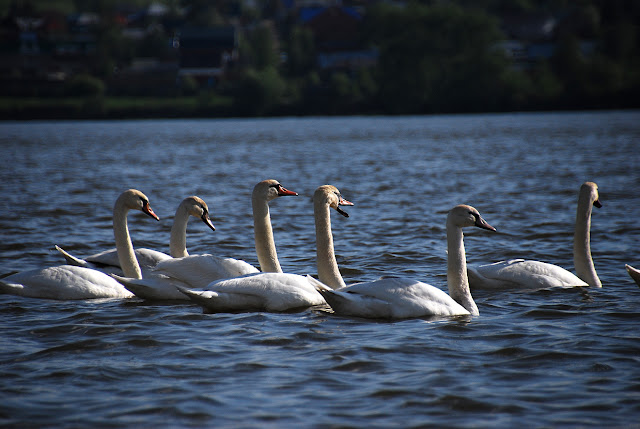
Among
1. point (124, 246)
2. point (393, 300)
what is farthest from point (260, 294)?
point (124, 246)

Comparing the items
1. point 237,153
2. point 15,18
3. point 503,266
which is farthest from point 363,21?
point 503,266

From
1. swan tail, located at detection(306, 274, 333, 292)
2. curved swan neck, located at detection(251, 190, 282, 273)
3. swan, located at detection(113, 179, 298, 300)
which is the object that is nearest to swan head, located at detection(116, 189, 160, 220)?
swan, located at detection(113, 179, 298, 300)

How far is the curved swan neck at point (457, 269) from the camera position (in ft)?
26.5

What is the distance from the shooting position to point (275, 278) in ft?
27.1

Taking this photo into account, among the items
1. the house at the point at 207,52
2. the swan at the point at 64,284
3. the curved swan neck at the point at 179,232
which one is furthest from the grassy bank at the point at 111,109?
the swan at the point at 64,284

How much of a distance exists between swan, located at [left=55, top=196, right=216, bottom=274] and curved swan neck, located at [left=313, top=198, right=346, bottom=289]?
1.28 meters

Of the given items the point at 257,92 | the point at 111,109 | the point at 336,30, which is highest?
the point at 336,30

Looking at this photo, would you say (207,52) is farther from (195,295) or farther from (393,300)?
(393,300)

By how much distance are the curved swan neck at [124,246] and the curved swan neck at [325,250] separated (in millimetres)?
2044

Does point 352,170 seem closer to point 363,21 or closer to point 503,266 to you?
point 503,266

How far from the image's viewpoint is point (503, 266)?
9.27 m

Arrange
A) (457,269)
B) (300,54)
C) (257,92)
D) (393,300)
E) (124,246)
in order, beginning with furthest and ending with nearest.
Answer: (300,54)
(257,92)
(124,246)
(457,269)
(393,300)

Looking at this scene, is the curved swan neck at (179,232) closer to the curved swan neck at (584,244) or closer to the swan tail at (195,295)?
the swan tail at (195,295)

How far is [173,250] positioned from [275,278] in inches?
71.7
